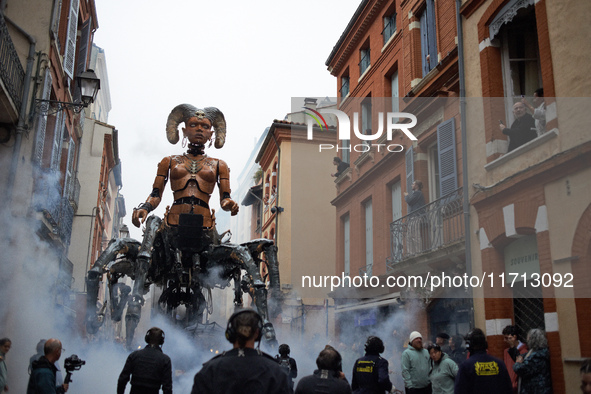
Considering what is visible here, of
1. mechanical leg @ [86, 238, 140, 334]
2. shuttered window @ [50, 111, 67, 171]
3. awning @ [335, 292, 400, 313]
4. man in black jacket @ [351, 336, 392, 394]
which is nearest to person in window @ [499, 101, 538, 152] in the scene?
man in black jacket @ [351, 336, 392, 394]

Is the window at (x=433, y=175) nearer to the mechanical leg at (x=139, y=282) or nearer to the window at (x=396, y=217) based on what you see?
the window at (x=396, y=217)

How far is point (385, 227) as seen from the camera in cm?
1560

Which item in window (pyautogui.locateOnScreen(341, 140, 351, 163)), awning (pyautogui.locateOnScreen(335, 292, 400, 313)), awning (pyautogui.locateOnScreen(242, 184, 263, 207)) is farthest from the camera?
awning (pyautogui.locateOnScreen(242, 184, 263, 207))

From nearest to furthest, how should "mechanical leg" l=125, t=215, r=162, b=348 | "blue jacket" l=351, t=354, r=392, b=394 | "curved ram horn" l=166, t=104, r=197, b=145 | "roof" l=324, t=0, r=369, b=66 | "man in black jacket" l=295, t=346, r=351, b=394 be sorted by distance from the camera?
"man in black jacket" l=295, t=346, r=351, b=394 → "blue jacket" l=351, t=354, r=392, b=394 → "mechanical leg" l=125, t=215, r=162, b=348 → "curved ram horn" l=166, t=104, r=197, b=145 → "roof" l=324, t=0, r=369, b=66

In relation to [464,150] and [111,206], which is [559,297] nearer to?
[464,150]

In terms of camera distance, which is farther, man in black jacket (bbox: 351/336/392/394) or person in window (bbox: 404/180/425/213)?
person in window (bbox: 404/180/425/213)

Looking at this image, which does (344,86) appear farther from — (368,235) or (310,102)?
(310,102)

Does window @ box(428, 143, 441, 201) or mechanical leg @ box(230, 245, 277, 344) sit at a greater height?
window @ box(428, 143, 441, 201)

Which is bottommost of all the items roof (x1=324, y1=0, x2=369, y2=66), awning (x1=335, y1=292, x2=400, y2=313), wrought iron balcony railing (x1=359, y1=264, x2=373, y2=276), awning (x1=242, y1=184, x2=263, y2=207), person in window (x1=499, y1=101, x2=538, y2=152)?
awning (x1=335, y1=292, x2=400, y2=313)

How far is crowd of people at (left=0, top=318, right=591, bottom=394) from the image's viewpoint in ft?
9.86

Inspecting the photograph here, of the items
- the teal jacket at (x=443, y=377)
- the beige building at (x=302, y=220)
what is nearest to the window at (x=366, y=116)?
the beige building at (x=302, y=220)

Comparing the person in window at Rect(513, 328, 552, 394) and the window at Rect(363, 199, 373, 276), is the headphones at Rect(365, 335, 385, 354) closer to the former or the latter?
the person in window at Rect(513, 328, 552, 394)

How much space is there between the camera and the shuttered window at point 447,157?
11820 mm

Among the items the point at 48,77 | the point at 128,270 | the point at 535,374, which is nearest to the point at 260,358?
the point at 535,374
